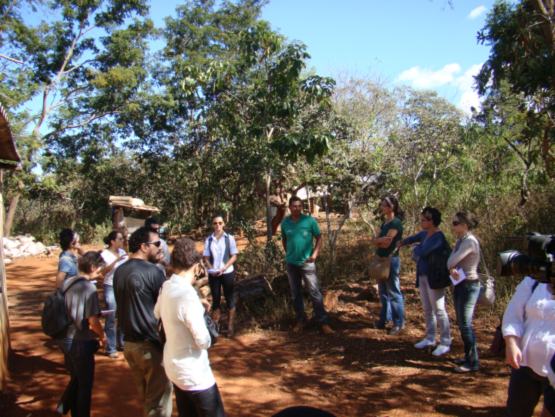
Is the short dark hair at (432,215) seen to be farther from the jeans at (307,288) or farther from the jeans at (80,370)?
the jeans at (80,370)

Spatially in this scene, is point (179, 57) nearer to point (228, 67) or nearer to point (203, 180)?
point (203, 180)

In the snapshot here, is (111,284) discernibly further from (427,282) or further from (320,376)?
(427,282)

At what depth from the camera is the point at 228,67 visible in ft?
22.3

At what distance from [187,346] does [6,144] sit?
12.6ft

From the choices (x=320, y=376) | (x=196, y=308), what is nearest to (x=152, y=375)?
(x=196, y=308)

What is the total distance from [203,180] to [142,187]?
522 cm

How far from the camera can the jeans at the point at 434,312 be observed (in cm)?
428

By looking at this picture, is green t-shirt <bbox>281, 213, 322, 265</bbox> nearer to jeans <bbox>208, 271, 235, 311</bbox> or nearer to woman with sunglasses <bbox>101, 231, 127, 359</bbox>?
jeans <bbox>208, 271, 235, 311</bbox>

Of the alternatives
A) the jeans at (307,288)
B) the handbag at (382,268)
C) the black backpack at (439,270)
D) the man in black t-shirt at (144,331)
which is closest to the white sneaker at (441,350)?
the black backpack at (439,270)

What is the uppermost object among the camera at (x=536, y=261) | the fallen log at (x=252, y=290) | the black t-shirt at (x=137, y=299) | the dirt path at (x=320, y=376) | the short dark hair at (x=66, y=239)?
the camera at (x=536, y=261)

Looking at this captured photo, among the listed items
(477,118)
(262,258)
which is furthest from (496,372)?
(477,118)

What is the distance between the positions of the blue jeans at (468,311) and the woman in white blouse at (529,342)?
5.08 ft

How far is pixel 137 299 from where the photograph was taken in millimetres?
2961

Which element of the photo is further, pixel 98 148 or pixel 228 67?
pixel 98 148
